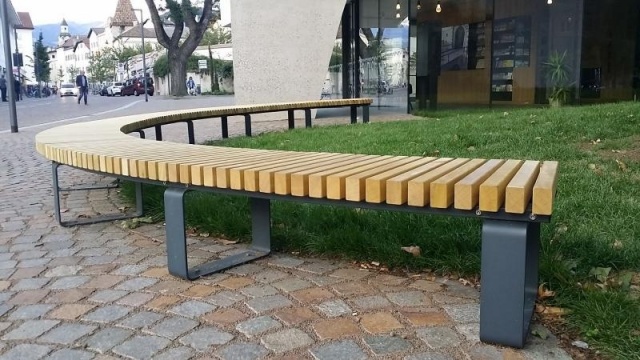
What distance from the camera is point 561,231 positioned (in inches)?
130

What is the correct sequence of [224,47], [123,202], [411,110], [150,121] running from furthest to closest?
[224,47]
[411,110]
[150,121]
[123,202]

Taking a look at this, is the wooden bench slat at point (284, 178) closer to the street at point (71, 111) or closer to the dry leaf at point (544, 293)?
the dry leaf at point (544, 293)

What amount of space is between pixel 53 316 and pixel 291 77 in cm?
1161

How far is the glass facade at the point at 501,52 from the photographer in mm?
14023

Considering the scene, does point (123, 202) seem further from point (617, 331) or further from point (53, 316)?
point (617, 331)

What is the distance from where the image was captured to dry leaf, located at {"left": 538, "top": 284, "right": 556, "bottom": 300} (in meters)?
2.62

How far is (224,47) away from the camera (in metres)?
74.2

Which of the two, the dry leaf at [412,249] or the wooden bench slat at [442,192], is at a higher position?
the wooden bench slat at [442,192]

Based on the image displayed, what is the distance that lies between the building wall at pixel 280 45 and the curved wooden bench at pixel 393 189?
10.4 meters

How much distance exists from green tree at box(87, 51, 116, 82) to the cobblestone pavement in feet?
305

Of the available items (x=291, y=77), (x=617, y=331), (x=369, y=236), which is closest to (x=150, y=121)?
(x=369, y=236)

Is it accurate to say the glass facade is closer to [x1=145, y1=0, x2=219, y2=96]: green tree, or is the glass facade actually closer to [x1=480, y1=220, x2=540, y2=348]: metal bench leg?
[x1=480, y1=220, x2=540, y2=348]: metal bench leg

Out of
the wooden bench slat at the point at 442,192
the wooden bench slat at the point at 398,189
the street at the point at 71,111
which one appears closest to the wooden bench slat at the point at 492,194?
the wooden bench slat at the point at 442,192

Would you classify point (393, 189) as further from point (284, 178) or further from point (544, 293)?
point (544, 293)
